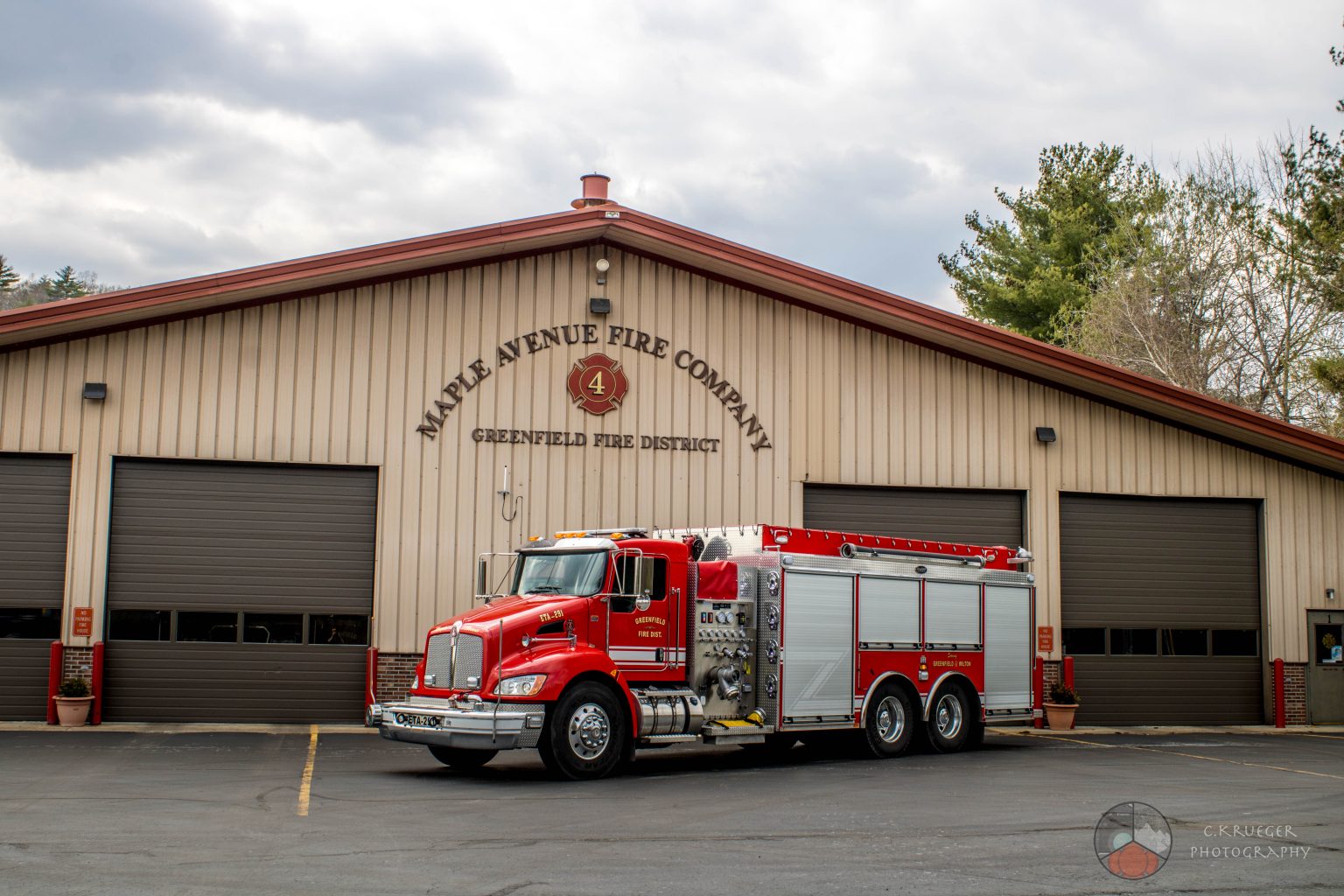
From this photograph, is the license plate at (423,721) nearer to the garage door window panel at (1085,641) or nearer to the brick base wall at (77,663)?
the brick base wall at (77,663)

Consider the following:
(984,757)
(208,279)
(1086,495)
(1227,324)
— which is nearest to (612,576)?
(984,757)

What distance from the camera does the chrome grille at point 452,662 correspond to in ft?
46.1

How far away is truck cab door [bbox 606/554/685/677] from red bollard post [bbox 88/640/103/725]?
9127 mm

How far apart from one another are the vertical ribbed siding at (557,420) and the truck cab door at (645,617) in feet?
20.7

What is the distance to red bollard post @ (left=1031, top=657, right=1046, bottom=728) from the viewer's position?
768 inches

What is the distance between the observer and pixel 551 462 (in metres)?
21.5

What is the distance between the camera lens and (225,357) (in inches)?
803

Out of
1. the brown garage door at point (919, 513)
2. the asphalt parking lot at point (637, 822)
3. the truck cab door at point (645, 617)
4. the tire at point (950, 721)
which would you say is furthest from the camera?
the brown garage door at point (919, 513)

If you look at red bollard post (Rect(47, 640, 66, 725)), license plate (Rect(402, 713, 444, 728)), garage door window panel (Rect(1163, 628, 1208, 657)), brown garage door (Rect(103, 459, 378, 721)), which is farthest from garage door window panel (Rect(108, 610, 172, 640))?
garage door window panel (Rect(1163, 628, 1208, 657))

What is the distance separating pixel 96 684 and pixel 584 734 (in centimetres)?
930

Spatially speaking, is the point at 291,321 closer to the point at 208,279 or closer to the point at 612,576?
the point at 208,279

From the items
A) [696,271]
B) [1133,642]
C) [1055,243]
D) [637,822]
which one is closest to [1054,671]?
[1133,642]

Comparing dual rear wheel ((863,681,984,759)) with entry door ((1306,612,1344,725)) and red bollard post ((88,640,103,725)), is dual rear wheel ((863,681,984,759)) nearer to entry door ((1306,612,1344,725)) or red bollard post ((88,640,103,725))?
entry door ((1306,612,1344,725))

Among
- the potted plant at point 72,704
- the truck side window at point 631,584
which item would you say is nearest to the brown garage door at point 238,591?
the potted plant at point 72,704
